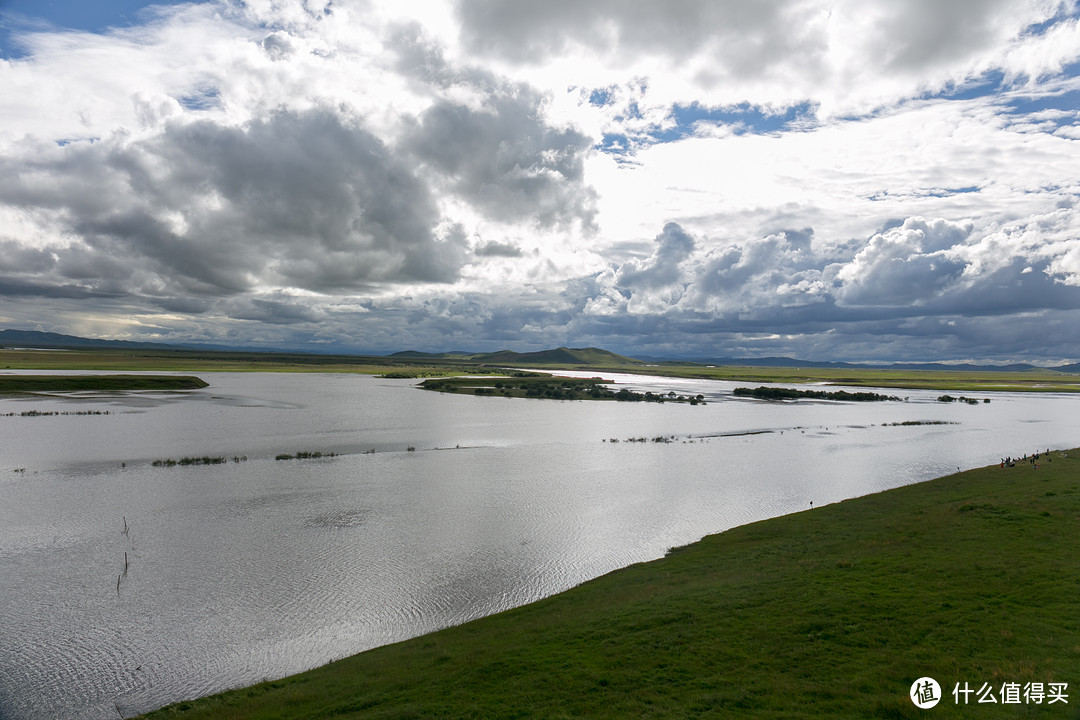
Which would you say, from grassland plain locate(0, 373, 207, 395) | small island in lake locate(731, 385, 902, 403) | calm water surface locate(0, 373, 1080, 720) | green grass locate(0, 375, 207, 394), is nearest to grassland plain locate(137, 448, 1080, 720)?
calm water surface locate(0, 373, 1080, 720)

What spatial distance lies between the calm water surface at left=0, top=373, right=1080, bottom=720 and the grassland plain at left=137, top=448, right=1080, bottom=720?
3714mm

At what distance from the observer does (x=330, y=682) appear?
50.3 ft

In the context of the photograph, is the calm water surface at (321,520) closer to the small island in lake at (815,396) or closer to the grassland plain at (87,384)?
the grassland plain at (87,384)

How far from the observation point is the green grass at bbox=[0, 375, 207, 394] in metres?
107

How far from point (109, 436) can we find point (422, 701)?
6341 cm

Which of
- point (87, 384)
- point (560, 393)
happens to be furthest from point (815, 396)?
point (87, 384)

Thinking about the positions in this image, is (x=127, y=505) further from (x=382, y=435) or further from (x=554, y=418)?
Result: (x=554, y=418)

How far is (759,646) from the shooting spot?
1451cm

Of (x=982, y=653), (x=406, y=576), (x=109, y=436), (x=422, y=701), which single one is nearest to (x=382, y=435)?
(x=109, y=436)

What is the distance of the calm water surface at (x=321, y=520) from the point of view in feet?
61.1

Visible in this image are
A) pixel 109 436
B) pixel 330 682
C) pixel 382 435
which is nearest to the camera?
pixel 330 682

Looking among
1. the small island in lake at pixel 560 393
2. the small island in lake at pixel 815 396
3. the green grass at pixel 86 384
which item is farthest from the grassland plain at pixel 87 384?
the small island in lake at pixel 815 396

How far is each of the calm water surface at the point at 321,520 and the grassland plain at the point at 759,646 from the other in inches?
146

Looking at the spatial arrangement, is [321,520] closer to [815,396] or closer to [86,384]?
[86,384]
